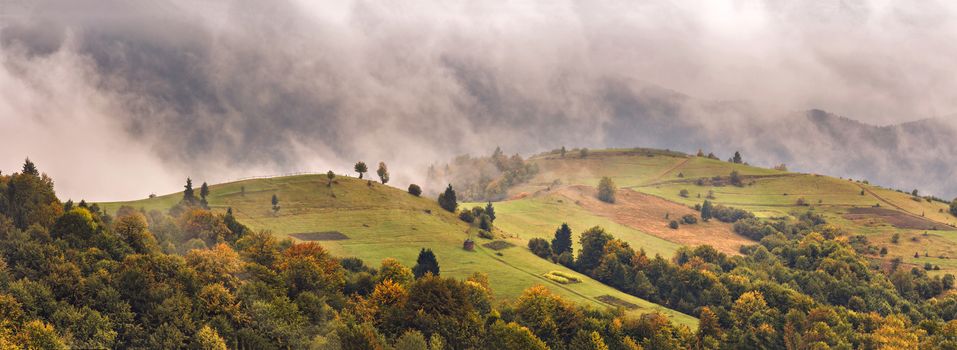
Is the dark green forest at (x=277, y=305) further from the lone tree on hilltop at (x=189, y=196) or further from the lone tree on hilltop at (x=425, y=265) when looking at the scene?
the lone tree on hilltop at (x=189, y=196)

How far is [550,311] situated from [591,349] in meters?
12.6

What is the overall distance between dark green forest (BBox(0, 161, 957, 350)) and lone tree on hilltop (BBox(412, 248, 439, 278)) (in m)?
0.28

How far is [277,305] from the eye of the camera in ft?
392

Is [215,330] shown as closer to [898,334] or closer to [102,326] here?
[102,326]

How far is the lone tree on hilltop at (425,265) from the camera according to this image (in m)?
160

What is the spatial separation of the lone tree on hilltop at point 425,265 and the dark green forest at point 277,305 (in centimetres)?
28

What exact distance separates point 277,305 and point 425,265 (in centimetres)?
4690

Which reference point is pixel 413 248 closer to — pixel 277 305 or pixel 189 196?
pixel 277 305

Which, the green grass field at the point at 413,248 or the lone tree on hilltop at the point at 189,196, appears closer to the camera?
the green grass field at the point at 413,248

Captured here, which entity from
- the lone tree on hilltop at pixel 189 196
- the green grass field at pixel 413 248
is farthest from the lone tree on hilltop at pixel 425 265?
the lone tree on hilltop at pixel 189 196

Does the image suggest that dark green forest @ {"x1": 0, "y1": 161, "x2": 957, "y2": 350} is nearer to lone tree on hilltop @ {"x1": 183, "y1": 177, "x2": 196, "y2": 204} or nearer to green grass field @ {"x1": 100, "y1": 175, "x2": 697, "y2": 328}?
green grass field @ {"x1": 100, "y1": 175, "x2": 697, "y2": 328}

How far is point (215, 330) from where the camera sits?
347 feet

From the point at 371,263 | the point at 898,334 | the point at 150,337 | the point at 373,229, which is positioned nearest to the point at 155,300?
the point at 150,337

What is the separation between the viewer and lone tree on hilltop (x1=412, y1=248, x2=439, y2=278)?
15950 cm
